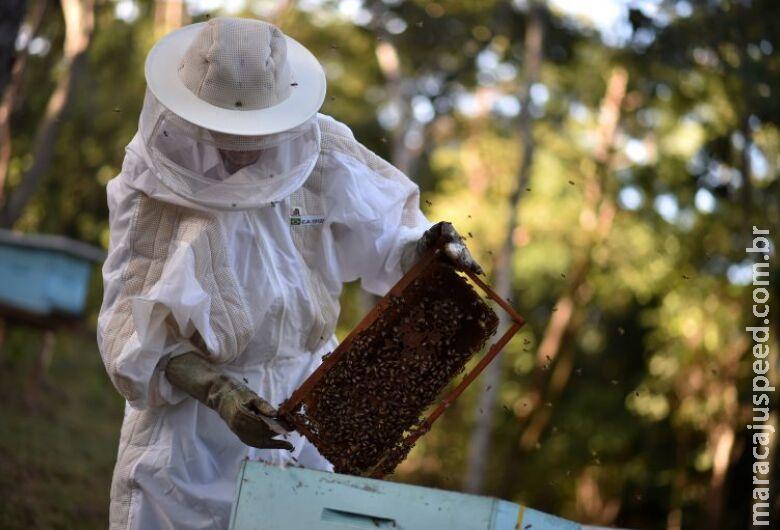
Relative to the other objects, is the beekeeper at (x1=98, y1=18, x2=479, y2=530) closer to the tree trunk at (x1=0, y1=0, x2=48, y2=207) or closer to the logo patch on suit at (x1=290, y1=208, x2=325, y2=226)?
the logo patch on suit at (x1=290, y1=208, x2=325, y2=226)

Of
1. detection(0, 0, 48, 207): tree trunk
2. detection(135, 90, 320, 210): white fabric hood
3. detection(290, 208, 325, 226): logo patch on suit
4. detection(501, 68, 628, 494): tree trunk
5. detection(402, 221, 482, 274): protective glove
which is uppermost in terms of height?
detection(135, 90, 320, 210): white fabric hood

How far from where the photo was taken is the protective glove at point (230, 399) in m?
3.13

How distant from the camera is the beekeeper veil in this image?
331 centimetres

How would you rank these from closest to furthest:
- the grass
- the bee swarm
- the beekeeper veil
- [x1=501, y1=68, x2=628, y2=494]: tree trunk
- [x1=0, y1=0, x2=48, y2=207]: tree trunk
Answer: the beekeeper veil
the bee swarm
the grass
[x1=0, y1=0, x2=48, y2=207]: tree trunk
[x1=501, y1=68, x2=628, y2=494]: tree trunk

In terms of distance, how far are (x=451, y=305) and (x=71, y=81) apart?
610cm

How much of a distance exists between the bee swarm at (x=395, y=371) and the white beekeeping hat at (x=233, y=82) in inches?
25.3

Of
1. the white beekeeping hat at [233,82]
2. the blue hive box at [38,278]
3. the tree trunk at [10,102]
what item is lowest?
the blue hive box at [38,278]

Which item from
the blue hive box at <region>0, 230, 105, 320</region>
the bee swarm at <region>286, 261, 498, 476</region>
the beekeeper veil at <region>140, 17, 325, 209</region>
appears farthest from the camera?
the blue hive box at <region>0, 230, 105, 320</region>

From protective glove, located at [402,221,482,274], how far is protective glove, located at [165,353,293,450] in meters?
0.71

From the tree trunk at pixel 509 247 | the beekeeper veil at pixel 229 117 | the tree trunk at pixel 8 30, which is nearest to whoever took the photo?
the beekeeper veil at pixel 229 117

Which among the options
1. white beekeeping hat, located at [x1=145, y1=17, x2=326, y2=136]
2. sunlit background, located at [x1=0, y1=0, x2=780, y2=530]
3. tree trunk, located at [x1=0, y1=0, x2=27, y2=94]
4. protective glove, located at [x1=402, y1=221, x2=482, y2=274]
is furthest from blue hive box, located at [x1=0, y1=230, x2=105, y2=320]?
protective glove, located at [x1=402, y1=221, x2=482, y2=274]

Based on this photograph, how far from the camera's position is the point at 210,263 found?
3.40 m

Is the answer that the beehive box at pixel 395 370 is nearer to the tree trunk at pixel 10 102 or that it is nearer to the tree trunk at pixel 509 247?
the tree trunk at pixel 10 102

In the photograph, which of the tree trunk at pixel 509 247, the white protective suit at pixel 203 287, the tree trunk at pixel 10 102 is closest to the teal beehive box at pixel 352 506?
the white protective suit at pixel 203 287
